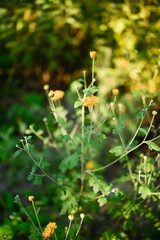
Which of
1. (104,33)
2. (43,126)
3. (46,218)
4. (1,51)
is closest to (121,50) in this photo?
(104,33)

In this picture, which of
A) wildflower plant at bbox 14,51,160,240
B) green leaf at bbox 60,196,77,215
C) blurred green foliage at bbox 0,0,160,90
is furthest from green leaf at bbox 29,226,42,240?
blurred green foliage at bbox 0,0,160,90

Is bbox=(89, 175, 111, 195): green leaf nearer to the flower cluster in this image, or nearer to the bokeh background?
the flower cluster

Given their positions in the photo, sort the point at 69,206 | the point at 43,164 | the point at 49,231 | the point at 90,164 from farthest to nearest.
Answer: the point at 90,164 < the point at 69,206 < the point at 43,164 < the point at 49,231

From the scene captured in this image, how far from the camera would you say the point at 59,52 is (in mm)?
3916

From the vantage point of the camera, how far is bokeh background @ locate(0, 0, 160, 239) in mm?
2646

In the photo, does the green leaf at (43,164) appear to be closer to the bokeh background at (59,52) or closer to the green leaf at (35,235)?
the green leaf at (35,235)

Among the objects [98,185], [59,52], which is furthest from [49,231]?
[59,52]

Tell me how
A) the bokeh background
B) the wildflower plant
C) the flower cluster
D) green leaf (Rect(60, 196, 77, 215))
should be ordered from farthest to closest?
1. the bokeh background
2. green leaf (Rect(60, 196, 77, 215))
3. the wildflower plant
4. the flower cluster

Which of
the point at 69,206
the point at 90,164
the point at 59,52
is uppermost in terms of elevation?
the point at 59,52

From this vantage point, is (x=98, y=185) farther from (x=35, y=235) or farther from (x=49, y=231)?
(x=35, y=235)

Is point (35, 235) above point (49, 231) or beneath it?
beneath

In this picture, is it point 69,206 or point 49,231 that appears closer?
point 49,231

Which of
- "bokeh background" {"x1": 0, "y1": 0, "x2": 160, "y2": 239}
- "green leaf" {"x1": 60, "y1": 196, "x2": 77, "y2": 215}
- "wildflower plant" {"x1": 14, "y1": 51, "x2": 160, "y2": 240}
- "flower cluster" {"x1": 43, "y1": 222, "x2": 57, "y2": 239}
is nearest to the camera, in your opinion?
"flower cluster" {"x1": 43, "y1": 222, "x2": 57, "y2": 239}

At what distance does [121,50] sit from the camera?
3387mm
